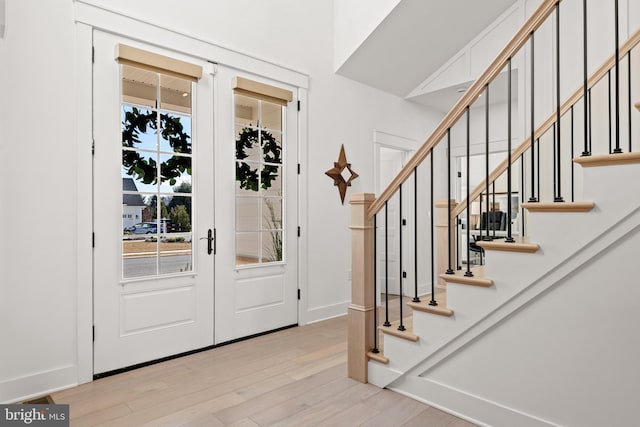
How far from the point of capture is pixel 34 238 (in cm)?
259

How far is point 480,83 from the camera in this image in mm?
2209

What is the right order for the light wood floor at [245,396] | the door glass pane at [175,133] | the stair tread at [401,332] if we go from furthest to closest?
the door glass pane at [175,133] < the stair tread at [401,332] < the light wood floor at [245,396]

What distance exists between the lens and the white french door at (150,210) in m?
2.88

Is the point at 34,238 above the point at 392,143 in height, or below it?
below

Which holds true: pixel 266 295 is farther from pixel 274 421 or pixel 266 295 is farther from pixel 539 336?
pixel 539 336

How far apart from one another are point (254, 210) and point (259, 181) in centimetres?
28

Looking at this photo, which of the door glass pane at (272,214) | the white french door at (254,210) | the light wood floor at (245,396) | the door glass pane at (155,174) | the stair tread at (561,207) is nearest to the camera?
the stair tread at (561,207)

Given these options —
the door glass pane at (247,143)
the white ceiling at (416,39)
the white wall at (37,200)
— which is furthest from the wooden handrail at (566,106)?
the white wall at (37,200)

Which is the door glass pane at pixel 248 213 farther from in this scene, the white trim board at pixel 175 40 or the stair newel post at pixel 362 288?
the stair newel post at pixel 362 288

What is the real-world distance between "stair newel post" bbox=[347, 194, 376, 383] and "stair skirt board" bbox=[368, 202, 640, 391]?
120 millimetres

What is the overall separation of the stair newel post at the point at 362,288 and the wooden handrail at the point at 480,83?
0.27ft

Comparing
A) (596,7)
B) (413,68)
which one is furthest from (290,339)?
(596,7)

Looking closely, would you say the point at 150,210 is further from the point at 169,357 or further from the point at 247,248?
the point at 169,357

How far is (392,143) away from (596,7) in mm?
2434
